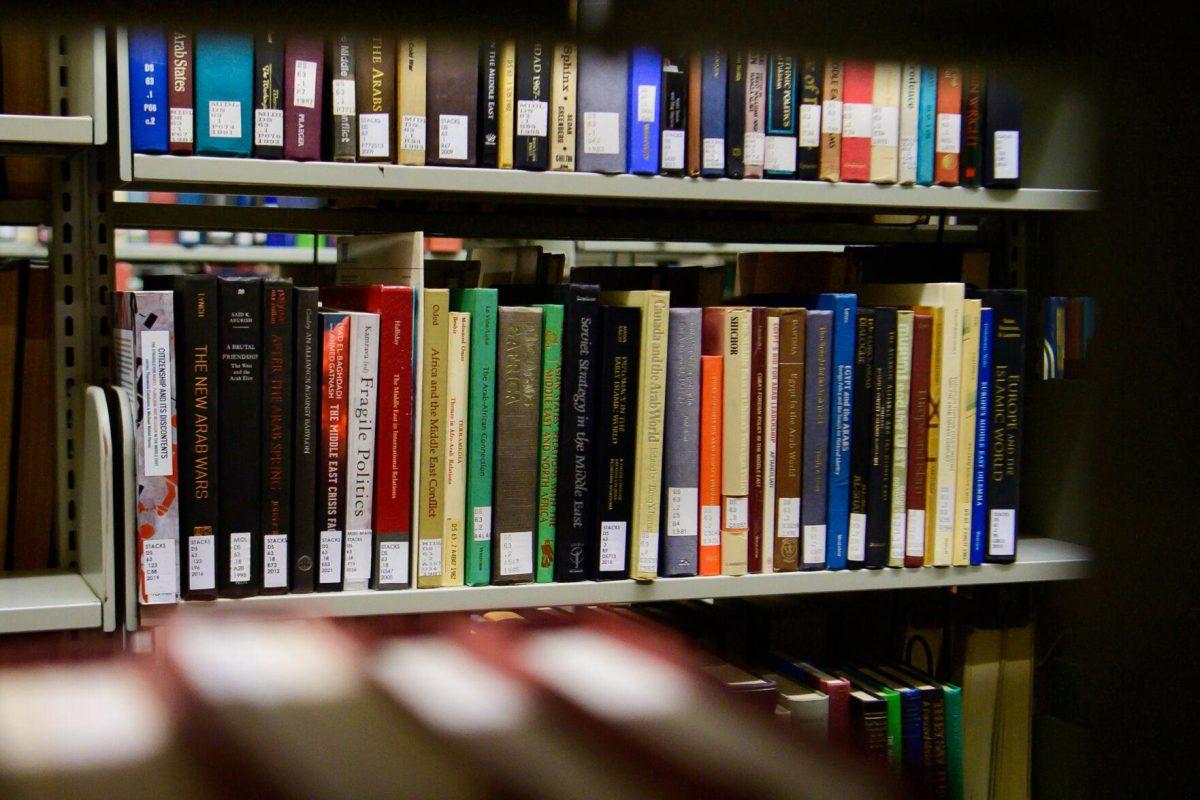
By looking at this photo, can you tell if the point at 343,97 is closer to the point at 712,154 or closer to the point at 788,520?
the point at 712,154

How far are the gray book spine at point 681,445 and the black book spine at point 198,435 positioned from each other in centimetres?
48

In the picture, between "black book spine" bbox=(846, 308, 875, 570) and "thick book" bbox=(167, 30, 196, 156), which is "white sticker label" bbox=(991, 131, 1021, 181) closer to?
"black book spine" bbox=(846, 308, 875, 570)

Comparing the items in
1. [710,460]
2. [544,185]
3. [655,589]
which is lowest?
[655,589]

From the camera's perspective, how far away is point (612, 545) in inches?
50.3

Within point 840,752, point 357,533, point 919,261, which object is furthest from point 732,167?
point 840,752

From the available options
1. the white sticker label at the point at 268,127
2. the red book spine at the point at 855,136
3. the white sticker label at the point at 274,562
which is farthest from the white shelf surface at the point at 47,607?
the red book spine at the point at 855,136

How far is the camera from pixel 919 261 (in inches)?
62.3

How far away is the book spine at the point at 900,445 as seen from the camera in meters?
1.38

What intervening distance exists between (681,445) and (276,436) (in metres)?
0.44

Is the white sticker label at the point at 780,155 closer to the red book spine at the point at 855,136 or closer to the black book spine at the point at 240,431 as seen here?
the red book spine at the point at 855,136

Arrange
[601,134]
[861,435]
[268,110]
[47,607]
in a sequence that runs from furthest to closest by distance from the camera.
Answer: [861,435]
[601,134]
[268,110]
[47,607]

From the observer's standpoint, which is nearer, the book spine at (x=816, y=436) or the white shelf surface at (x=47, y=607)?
the white shelf surface at (x=47, y=607)

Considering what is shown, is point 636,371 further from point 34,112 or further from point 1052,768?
point 1052,768

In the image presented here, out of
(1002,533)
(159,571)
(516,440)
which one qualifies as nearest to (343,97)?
(516,440)
